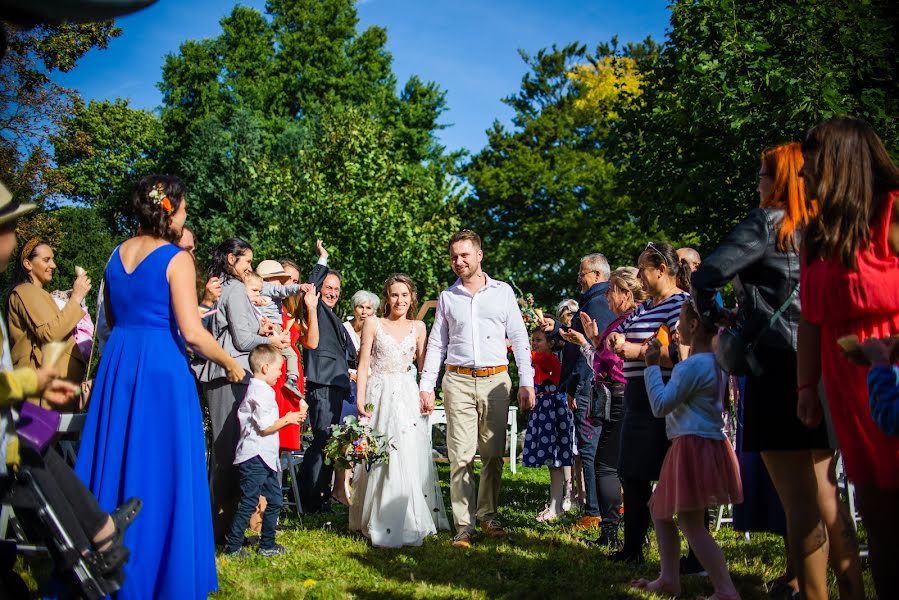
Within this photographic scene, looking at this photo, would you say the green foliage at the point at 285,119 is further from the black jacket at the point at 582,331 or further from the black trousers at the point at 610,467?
the black trousers at the point at 610,467

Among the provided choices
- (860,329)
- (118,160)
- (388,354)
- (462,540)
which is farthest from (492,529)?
(118,160)

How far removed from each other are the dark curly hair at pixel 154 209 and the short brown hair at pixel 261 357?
2042 mm

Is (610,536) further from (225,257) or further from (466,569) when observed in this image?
(225,257)

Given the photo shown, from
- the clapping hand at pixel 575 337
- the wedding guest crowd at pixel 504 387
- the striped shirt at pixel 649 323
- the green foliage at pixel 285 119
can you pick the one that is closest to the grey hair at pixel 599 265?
the wedding guest crowd at pixel 504 387

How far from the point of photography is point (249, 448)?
6.25 m

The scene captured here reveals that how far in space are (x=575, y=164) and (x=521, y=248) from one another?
4.49 meters

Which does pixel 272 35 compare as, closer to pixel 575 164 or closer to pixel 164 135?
pixel 164 135

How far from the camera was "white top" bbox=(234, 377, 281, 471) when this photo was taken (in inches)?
246

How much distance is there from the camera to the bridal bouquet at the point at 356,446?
22.8ft

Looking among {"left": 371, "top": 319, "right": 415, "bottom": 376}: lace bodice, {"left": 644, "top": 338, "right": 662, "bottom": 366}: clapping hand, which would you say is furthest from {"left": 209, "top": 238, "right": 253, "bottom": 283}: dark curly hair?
{"left": 644, "top": 338, "right": 662, "bottom": 366}: clapping hand

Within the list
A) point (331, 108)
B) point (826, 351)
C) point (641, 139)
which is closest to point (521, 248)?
point (331, 108)

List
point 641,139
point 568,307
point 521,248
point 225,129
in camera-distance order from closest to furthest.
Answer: point 568,307 → point 641,139 → point 225,129 → point 521,248

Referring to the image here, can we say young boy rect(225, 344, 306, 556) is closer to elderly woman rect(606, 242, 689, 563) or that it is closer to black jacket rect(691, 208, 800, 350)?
elderly woman rect(606, 242, 689, 563)

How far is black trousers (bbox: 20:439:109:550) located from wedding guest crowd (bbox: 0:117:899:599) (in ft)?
0.04
